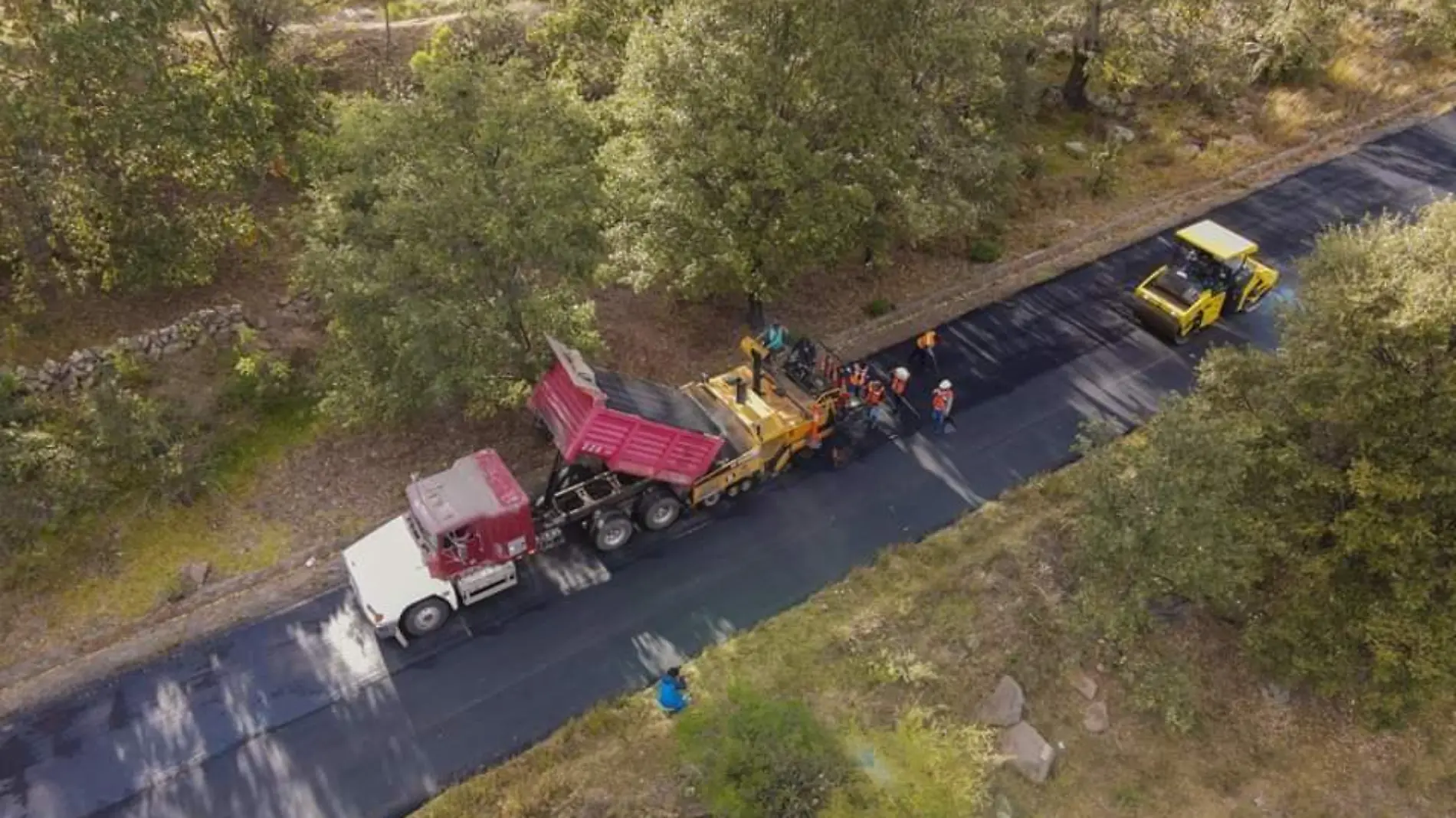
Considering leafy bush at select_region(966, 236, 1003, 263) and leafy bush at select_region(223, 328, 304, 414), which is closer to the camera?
leafy bush at select_region(223, 328, 304, 414)

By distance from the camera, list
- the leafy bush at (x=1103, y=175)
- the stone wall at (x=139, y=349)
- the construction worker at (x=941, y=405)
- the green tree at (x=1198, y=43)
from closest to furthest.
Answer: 1. the stone wall at (x=139, y=349)
2. the construction worker at (x=941, y=405)
3. the leafy bush at (x=1103, y=175)
4. the green tree at (x=1198, y=43)

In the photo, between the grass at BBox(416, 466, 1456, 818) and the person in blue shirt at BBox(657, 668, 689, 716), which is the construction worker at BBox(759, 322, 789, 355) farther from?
the person in blue shirt at BBox(657, 668, 689, 716)

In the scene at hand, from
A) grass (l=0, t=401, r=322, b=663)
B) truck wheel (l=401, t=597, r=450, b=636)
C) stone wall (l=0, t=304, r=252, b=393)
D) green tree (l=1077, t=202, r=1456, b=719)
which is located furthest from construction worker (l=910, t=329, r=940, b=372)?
stone wall (l=0, t=304, r=252, b=393)

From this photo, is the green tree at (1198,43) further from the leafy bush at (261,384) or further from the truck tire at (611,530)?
the leafy bush at (261,384)

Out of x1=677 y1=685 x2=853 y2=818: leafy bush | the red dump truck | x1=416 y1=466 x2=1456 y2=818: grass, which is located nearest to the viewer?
x1=677 y1=685 x2=853 y2=818: leafy bush

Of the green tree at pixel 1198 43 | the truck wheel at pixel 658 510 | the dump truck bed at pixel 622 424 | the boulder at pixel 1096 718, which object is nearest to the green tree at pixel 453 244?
the dump truck bed at pixel 622 424

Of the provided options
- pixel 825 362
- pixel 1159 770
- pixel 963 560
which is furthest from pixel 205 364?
pixel 1159 770
